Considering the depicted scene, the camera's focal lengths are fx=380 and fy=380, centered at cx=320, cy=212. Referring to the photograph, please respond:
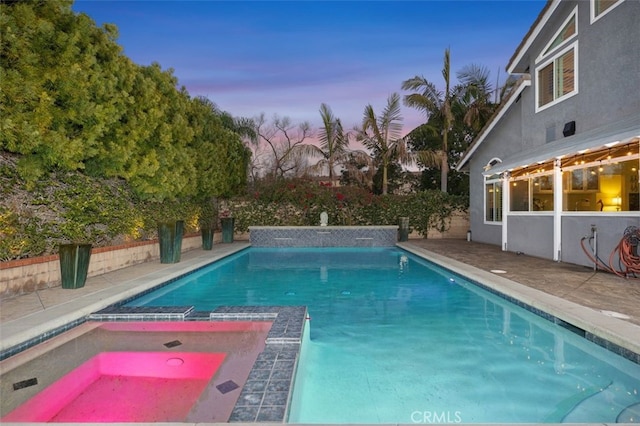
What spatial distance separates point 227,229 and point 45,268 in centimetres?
1059

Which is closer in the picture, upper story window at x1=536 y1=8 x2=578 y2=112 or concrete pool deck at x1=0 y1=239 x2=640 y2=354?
concrete pool deck at x1=0 y1=239 x2=640 y2=354

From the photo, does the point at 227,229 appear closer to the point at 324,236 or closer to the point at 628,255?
the point at 324,236

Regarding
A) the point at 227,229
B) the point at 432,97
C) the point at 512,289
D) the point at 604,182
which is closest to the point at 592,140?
the point at 604,182

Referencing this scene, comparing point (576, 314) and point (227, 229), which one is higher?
point (227, 229)

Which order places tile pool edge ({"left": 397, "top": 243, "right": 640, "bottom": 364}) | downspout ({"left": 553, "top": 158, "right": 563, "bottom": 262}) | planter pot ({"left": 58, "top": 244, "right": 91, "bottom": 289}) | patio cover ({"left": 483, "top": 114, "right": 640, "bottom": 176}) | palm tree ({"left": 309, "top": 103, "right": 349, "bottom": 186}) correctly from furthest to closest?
palm tree ({"left": 309, "top": 103, "right": 349, "bottom": 186})
downspout ({"left": 553, "top": 158, "right": 563, "bottom": 262})
patio cover ({"left": 483, "top": 114, "right": 640, "bottom": 176})
planter pot ({"left": 58, "top": 244, "right": 91, "bottom": 289})
tile pool edge ({"left": 397, "top": 243, "right": 640, "bottom": 364})

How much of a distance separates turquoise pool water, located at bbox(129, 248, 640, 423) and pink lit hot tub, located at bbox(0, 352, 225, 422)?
1.08 m

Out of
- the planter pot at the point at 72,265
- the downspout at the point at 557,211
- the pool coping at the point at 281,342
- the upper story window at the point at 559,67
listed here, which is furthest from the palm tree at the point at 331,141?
the planter pot at the point at 72,265

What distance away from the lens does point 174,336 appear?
482cm

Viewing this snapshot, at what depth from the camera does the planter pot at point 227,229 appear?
17375 mm

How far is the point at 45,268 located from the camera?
6871 millimetres

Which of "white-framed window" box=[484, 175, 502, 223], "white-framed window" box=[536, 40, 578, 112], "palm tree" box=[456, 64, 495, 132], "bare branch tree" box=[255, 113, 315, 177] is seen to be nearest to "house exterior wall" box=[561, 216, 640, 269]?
"white-framed window" box=[536, 40, 578, 112]

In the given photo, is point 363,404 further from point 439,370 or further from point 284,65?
point 284,65

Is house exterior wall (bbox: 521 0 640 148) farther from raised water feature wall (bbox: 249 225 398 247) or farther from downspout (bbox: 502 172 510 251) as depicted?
raised water feature wall (bbox: 249 225 398 247)

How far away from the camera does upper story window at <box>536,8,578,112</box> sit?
1023 centimetres
